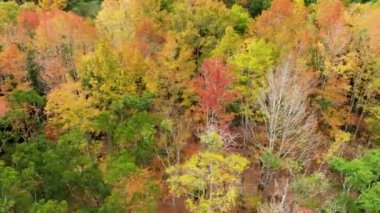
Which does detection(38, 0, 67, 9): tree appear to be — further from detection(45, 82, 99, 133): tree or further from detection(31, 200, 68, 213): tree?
detection(31, 200, 68, 213): tree

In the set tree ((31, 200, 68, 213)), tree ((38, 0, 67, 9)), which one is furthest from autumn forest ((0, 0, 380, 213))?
tree ((38, 0, 67, 9))

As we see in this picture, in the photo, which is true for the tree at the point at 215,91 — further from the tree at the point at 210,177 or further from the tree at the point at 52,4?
A: the tree at the point at 52,4

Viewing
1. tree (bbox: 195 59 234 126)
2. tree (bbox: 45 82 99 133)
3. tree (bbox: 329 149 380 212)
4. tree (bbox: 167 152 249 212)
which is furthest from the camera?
tree (bbox: 45 82 99 133)

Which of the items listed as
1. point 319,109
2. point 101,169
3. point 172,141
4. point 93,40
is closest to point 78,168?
point 101,169

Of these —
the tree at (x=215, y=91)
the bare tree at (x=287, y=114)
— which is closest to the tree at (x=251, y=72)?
the tree at (x=215, y=91)

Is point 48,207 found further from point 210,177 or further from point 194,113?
point 194,113

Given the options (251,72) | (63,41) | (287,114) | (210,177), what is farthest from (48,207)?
(63,41)

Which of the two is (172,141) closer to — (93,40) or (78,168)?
(78,168)
